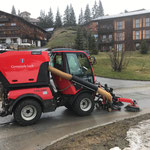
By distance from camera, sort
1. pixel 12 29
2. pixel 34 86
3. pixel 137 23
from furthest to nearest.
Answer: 1. pixel 12 29
2. pixel 137 23
3. pixel 34 86

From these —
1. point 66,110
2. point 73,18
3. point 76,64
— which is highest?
point 73,18

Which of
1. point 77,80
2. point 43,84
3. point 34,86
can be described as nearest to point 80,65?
point 77,80

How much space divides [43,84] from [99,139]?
8.56 ft

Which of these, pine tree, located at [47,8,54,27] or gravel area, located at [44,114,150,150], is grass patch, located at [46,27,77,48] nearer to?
pine tree, located at [47,8,54,27]

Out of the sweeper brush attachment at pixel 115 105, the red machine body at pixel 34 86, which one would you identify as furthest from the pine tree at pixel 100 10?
the red machine body at pixel 34 86

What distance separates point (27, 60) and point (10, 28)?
52084 mm

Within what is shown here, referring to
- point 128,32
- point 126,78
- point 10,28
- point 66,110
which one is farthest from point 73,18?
point 66,110

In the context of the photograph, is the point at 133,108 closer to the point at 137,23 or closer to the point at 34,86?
the point at 34,86

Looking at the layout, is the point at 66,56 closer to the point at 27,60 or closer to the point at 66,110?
the point at 27,60

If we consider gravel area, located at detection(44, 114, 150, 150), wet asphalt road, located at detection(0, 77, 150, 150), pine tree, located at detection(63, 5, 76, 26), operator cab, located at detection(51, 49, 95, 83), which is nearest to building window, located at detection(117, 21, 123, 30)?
wet asphalt road, located at detection(0, 77, 150, 150)

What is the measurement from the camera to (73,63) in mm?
6617

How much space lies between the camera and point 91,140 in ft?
14.9

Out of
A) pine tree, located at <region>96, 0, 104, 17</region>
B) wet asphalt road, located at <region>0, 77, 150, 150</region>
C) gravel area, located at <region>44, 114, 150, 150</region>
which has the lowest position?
wet asphalt road, located at <region>0, 77, 150, 150</region>

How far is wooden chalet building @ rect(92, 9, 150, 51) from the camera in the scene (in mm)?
42156
